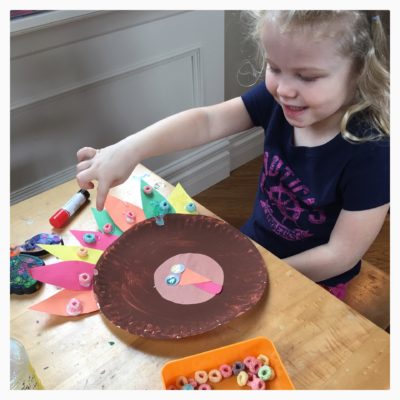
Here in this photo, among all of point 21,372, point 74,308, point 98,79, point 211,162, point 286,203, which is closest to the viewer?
point 21,372

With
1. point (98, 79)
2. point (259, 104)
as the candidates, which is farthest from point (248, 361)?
point (98, 79)

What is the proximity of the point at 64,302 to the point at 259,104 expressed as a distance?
0.51m

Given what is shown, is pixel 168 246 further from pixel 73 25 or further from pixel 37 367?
pixel 73 25

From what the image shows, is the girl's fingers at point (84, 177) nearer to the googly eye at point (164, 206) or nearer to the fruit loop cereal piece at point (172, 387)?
the googly eye at point (164, 206)

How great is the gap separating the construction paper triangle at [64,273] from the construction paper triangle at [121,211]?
104 millimetres

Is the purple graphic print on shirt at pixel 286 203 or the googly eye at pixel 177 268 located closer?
the googly eye at pixel 177 268

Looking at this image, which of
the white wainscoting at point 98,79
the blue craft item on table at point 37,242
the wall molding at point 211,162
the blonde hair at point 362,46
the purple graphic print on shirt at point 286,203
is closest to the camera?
the blonde hair at point 362,46

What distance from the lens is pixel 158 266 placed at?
68 centimetres

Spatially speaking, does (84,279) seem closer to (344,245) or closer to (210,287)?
(210,287)

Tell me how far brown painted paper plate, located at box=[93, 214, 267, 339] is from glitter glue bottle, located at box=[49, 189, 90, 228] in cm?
12

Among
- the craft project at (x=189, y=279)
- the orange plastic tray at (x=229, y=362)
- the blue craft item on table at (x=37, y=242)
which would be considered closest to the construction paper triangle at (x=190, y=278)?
the craft project at (x=189, y=279)

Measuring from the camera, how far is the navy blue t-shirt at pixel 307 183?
2.39 ft

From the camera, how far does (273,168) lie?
0.86 metres

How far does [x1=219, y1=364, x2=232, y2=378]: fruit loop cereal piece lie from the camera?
565 mm
